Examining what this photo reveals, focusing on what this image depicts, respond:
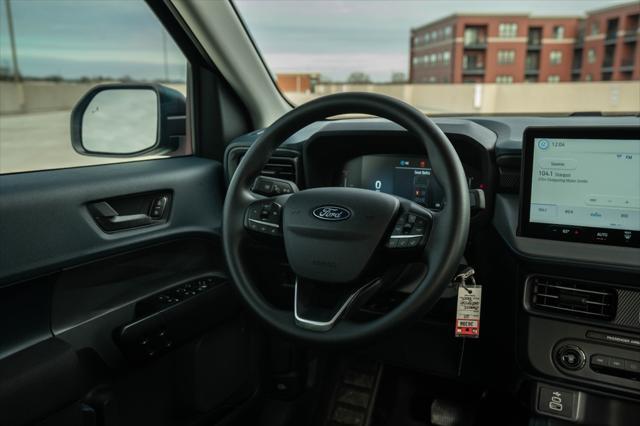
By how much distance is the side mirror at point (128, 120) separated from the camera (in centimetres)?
189

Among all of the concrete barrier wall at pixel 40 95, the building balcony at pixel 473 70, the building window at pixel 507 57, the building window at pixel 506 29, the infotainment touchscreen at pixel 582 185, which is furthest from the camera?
the building balcony at pixel 473 70

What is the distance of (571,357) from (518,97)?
1639mm

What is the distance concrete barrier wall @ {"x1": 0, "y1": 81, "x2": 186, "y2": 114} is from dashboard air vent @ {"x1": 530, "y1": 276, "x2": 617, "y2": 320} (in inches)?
63.4

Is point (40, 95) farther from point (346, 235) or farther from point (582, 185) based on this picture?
point (582, 185)

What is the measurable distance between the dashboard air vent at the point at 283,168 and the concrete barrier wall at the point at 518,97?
0.88 feet

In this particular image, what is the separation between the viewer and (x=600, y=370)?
5.18 feet

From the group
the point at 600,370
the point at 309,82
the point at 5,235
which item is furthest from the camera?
the point at 309,82

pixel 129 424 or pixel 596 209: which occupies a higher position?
pixel 596 209

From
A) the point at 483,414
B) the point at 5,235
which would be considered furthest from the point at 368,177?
the point at 5,235

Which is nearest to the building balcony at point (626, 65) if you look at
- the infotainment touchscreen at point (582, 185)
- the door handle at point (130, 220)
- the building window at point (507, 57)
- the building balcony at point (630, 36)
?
the building balcony at point (630, 36)

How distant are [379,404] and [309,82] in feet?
4.94

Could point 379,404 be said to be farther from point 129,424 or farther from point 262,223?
point 262,223

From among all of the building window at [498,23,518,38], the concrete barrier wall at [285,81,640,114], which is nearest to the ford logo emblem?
the concrete barrier wall at [285,81,640,114]

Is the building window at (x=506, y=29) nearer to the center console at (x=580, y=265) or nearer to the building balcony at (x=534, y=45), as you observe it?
the building balcony at (x=534, y=45)
